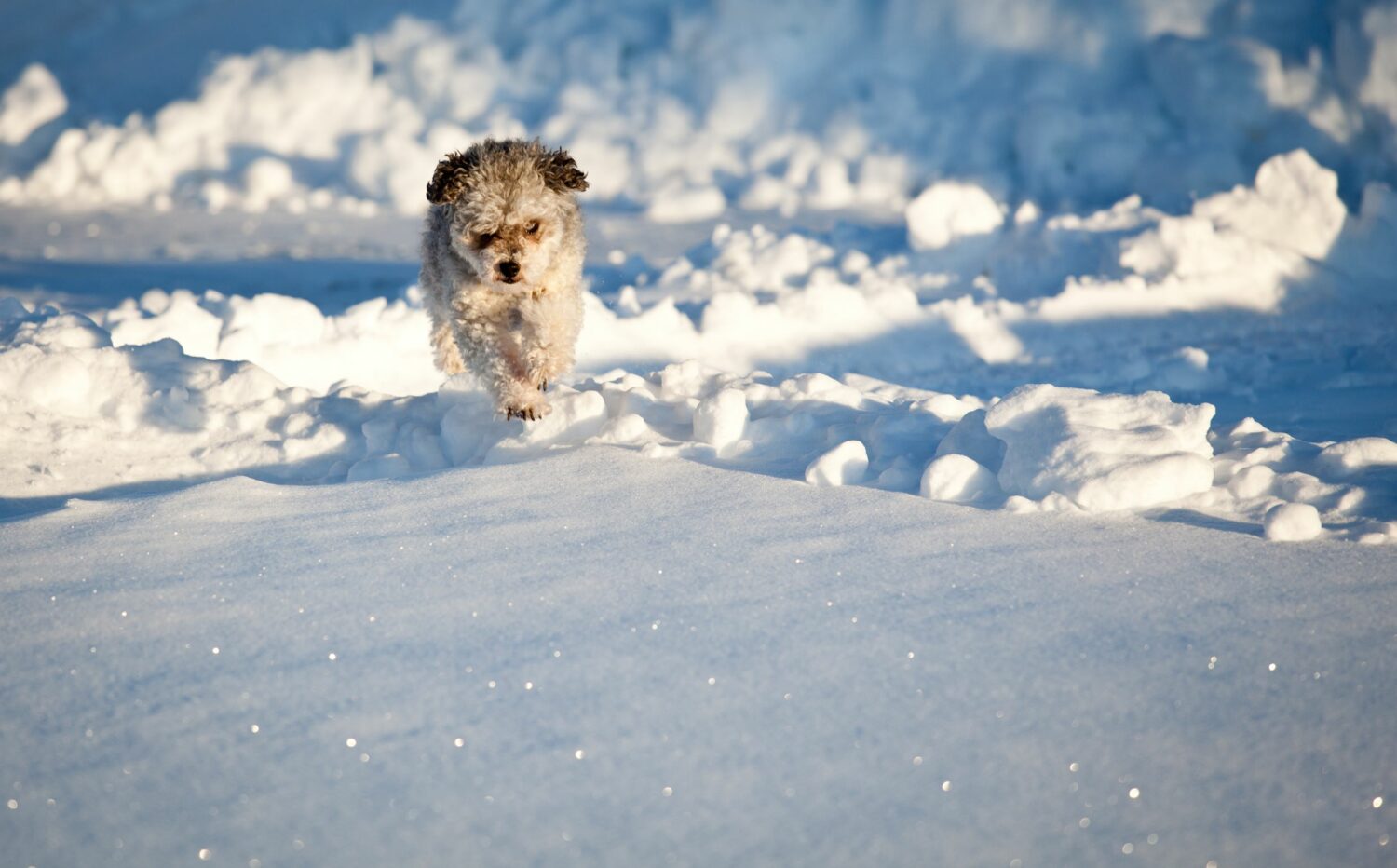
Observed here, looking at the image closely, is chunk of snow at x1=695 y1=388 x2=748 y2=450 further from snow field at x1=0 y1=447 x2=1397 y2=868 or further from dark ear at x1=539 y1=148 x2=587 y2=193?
dark ear at x1=539 y1=148 x2=587 y2=193

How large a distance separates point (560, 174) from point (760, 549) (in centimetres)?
214

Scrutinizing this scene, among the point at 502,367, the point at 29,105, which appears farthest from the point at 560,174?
the point at 29,105

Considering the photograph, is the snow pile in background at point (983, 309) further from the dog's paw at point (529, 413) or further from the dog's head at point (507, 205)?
the dog's paw at point (529, 413)

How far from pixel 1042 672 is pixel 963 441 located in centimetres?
143

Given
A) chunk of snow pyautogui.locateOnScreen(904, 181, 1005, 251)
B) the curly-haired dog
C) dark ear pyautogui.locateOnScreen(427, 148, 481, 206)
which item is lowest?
the curly-haired dog

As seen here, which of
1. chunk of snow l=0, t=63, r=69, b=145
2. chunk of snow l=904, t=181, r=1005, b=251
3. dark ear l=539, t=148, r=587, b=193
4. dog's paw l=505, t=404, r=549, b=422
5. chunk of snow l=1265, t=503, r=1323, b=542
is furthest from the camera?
chunk of snow l=0, t=63, r=69, b=145

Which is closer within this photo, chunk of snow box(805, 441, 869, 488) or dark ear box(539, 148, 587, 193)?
chunk of snow box(805, 441, 869, 488)

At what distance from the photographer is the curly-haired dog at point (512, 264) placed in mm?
4230

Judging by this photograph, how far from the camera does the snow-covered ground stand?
6.25 ft

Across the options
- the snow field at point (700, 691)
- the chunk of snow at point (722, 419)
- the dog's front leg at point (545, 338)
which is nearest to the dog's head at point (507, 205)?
the dog's front leg at point (545, 338)

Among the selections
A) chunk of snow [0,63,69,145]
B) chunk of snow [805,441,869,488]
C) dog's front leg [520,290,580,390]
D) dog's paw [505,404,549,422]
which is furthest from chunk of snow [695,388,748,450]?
chunk of snow [0,63,69,145]

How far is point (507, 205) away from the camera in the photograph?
4.31 metres

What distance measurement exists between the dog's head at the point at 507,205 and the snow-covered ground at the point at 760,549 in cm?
57

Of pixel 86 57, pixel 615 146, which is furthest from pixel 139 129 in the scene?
pixel 615 146
